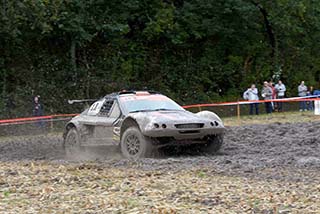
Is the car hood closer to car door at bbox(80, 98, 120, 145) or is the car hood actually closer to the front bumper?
the front bumper

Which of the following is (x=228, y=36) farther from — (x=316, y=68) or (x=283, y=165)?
(x=283, y=165)

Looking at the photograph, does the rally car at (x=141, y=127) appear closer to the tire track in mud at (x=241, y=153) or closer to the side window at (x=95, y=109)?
the side window at (x=95, y=109)

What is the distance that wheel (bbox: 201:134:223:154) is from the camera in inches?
630

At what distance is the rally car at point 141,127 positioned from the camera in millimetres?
15141

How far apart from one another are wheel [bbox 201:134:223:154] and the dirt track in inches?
7.7

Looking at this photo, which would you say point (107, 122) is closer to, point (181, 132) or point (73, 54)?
point (181, 132)

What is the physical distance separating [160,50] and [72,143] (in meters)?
24.1

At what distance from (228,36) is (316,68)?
20.4 ft

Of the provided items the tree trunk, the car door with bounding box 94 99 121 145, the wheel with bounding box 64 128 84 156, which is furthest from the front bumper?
the tree trunk

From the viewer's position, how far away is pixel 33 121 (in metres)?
29.3

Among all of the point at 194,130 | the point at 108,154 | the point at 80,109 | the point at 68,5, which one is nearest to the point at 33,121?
the point at 80,109

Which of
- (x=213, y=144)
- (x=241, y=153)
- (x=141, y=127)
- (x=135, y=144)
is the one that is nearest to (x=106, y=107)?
(x=135, y=144)

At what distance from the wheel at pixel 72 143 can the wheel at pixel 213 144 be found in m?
3.13

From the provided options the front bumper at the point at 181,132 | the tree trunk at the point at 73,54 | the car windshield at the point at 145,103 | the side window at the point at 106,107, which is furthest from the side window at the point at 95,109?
the tree trunk at the point at 73,54
